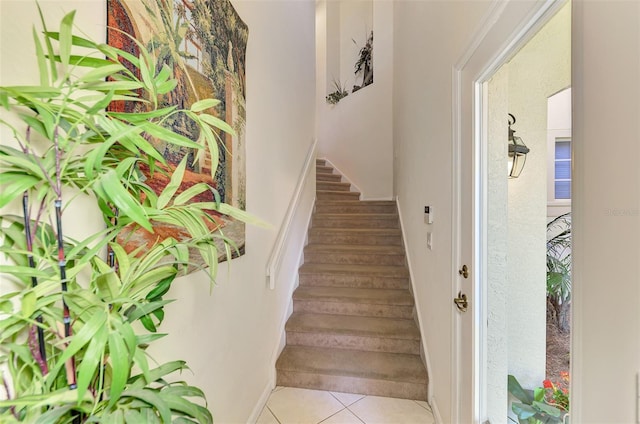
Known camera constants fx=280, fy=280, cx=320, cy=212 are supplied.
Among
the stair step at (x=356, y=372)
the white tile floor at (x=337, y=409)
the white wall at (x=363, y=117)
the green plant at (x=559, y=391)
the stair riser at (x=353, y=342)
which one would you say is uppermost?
the white wall at (x=363, y=117)

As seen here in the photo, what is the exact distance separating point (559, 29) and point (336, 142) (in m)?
4.44

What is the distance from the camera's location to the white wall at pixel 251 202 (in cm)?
75

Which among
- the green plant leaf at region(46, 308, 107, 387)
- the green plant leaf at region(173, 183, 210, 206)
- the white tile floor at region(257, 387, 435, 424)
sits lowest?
the white tile floor at region(257, 387, 435, 424)

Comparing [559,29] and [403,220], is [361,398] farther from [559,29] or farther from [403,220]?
[559,29]

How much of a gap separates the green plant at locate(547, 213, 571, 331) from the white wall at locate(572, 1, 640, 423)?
110 millimetres

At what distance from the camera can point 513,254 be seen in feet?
3.64

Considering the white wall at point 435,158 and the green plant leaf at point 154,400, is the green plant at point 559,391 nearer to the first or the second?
the white wall at point 435,158

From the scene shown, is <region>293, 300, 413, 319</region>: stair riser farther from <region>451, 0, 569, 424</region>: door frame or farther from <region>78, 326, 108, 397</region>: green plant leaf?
<region>78, 326, 108, 397</region>: green plant leaf

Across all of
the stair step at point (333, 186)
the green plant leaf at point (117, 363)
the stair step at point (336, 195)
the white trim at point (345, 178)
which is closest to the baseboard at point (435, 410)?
the green plant leaf at point (117, 363)

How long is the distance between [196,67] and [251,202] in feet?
2.55

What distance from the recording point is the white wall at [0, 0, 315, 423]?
75 centimetres

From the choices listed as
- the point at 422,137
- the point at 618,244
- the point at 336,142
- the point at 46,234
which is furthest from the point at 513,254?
the point at 336,142

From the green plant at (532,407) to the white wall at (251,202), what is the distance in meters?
1.29

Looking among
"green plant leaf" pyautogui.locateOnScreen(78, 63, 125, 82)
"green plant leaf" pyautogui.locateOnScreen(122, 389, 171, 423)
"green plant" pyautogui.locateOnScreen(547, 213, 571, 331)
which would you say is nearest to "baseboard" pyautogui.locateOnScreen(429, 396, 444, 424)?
"green plant" pyautogui.locateOnScreen(547, 213, 571, 331)
